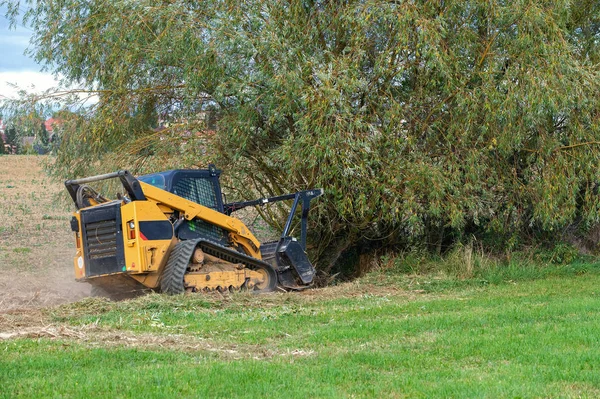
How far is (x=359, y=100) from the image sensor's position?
15430 mm

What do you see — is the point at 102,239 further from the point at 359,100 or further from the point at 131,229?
the point at 359,100

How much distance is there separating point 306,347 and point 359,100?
7844mm

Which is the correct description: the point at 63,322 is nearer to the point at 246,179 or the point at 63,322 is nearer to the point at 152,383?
the point at 152,383

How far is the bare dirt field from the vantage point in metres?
14.5

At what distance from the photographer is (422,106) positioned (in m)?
15.9

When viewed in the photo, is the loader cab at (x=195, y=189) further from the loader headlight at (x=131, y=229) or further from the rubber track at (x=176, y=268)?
the loader headlight at (x=131, y=229)

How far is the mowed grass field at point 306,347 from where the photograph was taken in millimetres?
6465

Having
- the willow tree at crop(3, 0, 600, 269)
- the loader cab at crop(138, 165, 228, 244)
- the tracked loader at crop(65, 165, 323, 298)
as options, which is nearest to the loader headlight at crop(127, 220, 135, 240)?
the tracked loader at crop(65, 165, 323, 298)

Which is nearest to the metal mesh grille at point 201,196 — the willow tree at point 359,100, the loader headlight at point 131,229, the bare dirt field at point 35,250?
the loader headlight at point 131,229

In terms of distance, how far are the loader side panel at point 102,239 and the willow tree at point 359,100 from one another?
3.30 m

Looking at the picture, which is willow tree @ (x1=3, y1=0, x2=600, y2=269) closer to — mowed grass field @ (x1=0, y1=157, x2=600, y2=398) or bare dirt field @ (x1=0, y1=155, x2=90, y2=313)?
bare dirt field @ (x1=0, y1=155, x2=90, y2=313)

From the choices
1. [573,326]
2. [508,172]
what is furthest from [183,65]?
[573,326]

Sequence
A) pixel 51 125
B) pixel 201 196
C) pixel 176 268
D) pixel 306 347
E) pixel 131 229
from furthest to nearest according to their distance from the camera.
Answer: pixel 51 125
pixel 201 196
pixel 176 268
pixel 131 229
pixel 306 347

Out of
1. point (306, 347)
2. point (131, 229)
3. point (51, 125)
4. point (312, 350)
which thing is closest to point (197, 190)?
point (131, 229)
